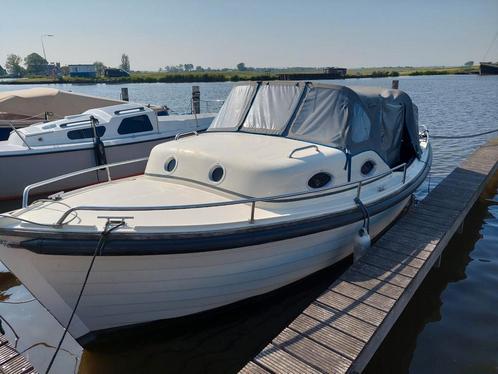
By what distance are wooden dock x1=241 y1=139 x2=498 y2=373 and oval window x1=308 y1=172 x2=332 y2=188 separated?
1133 millimetres

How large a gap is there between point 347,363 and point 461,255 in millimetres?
4654

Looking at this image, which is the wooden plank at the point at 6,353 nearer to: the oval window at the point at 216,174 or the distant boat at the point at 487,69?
the oval window at the point at 216,174

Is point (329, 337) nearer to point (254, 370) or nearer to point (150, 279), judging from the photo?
point (254, 370)

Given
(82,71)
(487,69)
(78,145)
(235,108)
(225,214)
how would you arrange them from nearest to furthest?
(225,214)
(235,108)
(78,145)
(487,69)
(82,71)

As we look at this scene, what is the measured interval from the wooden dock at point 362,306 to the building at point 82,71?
91111 mm

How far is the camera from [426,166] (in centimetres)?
783

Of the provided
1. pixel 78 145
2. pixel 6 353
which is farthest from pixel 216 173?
pixel 78 145

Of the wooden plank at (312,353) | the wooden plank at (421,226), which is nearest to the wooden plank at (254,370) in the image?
the wooden plank at (312,353)

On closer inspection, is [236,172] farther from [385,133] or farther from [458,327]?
[458,327]

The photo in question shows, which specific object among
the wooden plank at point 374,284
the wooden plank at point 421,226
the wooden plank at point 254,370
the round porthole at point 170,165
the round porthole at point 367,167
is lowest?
the wooden plank at point 254,370

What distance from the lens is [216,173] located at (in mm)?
5234

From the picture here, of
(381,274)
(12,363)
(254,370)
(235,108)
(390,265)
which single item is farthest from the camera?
(235,108)

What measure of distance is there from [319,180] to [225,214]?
145 cm

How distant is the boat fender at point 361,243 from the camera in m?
5.24
